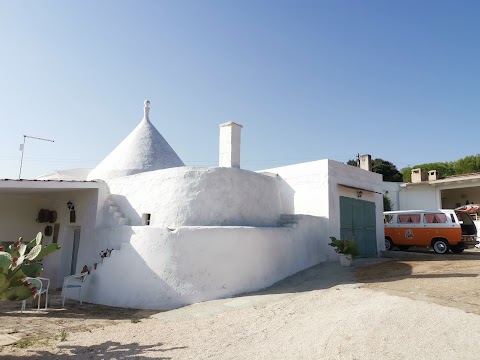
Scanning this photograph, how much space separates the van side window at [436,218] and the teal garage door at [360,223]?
2.15 metres

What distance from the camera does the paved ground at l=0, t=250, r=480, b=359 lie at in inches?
188

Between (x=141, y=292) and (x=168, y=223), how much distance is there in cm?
202

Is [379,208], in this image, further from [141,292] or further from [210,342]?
[210,342]

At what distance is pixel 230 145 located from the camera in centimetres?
1135

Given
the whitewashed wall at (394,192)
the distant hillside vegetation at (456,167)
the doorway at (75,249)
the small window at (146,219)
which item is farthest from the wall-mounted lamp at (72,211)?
the distant hillside vegetation at (456,167)

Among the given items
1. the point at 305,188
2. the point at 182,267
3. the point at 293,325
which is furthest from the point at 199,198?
the point at 293,325

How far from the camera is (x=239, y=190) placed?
10500 mm

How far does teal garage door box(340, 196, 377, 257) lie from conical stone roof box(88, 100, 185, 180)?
702cm

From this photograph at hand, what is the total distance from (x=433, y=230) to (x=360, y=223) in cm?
318

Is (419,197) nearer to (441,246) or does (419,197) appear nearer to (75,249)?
(441,246)

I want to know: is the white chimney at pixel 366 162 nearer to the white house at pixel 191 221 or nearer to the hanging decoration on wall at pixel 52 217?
the white house at pixel 191 221

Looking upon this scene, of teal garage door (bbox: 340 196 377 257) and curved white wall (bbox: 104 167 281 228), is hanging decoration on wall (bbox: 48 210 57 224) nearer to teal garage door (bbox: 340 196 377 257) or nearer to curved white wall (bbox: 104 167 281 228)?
curved white wall (bbox: 104 167 281 228)

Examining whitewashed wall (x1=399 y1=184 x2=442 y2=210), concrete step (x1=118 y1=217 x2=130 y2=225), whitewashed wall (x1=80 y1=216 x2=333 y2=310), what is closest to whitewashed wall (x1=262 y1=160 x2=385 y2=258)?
whitewashed wall (x1=80 y1=216 x2=333 y2=310)

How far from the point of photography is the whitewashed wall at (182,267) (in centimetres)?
861
